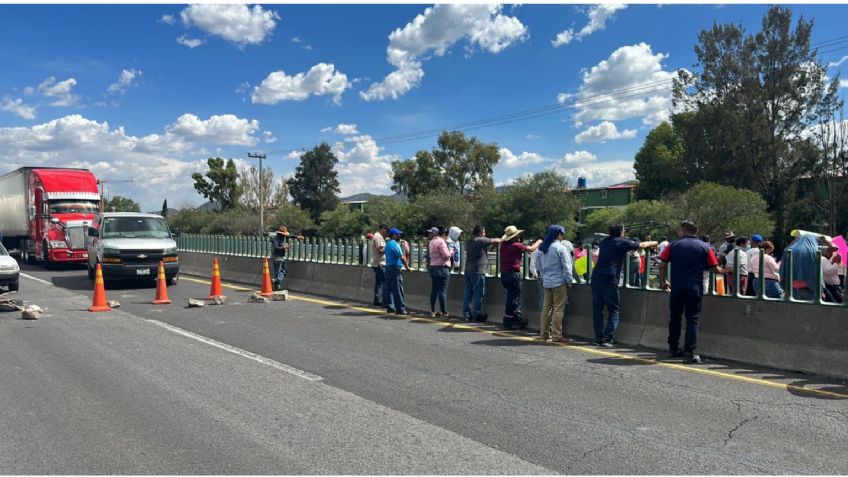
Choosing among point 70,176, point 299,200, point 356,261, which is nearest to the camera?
point 356,261

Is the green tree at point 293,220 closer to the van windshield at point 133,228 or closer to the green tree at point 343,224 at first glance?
the green tree at point 343,224

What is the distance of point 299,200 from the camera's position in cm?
8431

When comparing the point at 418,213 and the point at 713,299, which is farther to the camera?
the point at 418,213

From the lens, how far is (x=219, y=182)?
253 feet

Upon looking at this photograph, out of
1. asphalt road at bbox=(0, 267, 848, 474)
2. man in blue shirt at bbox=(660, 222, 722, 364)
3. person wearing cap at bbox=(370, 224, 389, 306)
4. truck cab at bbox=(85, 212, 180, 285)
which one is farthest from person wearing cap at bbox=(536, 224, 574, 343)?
truck cab at bbox=(85, 212, 180, 285)

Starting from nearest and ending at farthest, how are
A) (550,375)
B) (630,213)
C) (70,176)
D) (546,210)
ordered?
(550,375) < (70,176) < (630,213) < (546,210)

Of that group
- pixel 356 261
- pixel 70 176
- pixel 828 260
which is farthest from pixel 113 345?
pixel 70 176

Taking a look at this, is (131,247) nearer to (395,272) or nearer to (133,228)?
(133,228)

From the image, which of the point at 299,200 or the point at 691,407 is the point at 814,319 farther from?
the point at 299,200

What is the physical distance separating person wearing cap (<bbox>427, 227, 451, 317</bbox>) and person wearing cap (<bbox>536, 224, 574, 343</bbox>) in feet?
8.39

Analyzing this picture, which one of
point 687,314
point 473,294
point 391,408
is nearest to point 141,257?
point 473,294

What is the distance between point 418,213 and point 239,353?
60.3 metres

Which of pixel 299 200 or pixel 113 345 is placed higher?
pixel 299 200

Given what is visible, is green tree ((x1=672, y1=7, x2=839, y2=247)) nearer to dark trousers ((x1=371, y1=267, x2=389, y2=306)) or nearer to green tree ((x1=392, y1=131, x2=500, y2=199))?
green tree ((x1=392, y1=131, x2=500, y2=199))
